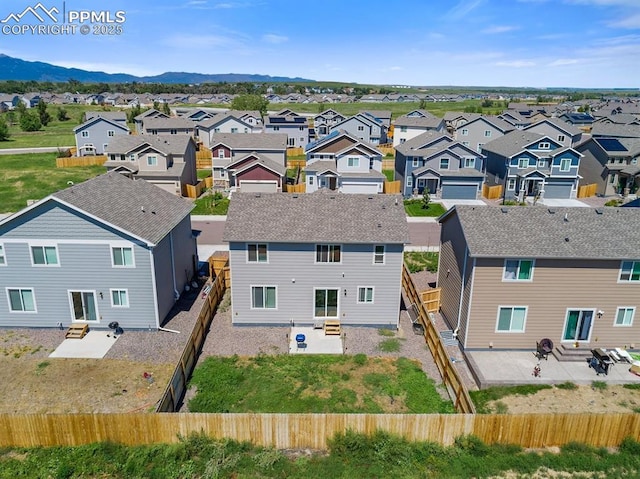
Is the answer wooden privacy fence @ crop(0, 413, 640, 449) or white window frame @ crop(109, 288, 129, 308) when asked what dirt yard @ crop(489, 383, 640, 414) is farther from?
white window frame @ crop(109, 288, 129, 308)

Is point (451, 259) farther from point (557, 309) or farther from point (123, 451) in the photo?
point (123, 451)

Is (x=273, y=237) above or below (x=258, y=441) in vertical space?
above

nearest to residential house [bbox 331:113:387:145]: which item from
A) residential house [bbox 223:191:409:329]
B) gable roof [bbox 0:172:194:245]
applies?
gable roof [bbox 0:172:194:245]

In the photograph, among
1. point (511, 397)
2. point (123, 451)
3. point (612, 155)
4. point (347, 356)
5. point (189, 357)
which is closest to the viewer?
point (123, 451)

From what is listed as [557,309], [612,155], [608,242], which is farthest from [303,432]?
[612,155]

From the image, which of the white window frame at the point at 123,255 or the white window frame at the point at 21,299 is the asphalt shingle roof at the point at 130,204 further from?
the white window frame at the point at 21,299

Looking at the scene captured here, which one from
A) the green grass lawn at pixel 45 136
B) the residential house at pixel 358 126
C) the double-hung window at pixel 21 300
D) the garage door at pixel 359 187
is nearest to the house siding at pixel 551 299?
the double-hung window at pixel 21 300

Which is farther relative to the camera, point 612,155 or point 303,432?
point 612,155
